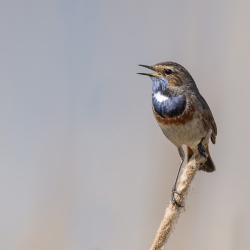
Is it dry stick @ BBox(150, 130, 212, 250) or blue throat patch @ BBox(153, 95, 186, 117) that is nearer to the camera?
dry stick @ BBox(150, 130, 212, 250)

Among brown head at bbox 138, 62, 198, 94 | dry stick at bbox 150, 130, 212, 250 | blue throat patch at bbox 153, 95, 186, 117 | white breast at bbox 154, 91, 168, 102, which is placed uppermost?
brown head at bbox 138, 62, 198, 94

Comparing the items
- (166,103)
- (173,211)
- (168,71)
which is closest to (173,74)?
(168,71)

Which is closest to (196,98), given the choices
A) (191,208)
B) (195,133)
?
(195,133)

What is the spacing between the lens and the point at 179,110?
7.11ft

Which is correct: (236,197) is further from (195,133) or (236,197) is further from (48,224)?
(48,224)

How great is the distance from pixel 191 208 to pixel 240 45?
0.68m

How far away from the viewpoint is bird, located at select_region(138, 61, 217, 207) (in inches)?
84.6

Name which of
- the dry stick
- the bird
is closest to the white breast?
the bird

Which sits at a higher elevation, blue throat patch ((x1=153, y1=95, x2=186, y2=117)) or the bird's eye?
the bird's eye

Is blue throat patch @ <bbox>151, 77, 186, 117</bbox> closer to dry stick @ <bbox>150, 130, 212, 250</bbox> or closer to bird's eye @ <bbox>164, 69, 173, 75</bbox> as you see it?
bird's eye @ <bbox>164, 69, 173, 75</bbox>

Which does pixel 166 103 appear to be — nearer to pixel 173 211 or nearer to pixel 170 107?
pixel 170 107

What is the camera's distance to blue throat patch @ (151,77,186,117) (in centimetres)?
214

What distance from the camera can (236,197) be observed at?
7.25 ft

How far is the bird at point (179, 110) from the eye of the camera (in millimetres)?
2148
